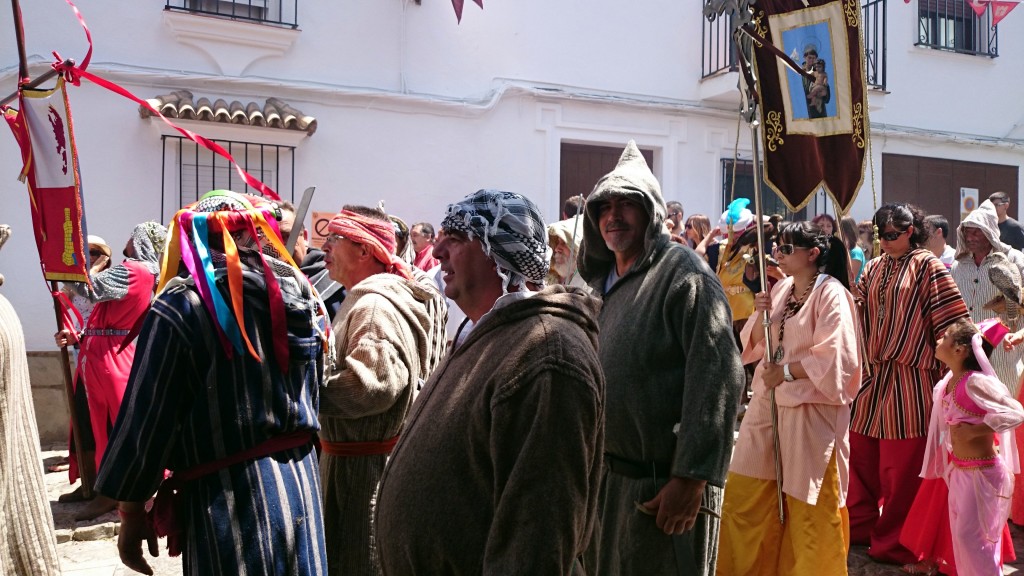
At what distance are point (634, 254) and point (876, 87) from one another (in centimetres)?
902

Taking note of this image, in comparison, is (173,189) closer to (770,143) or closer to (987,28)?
(770,143)

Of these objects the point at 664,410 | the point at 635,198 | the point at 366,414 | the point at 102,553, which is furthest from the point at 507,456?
the point at 102,553

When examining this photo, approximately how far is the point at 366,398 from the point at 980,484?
3414mm

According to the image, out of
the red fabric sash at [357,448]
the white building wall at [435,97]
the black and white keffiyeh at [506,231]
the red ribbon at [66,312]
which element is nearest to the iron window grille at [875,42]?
the white building wall at [435,97]

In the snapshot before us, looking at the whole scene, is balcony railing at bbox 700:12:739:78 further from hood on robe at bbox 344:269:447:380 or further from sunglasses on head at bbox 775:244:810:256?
hood on robe at bbox 344:269:447:380

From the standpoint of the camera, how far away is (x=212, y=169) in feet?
28.3

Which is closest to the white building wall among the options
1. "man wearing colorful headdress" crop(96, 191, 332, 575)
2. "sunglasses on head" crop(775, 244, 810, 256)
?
"sunglasses on head" crop(775, 244, 810, 256)

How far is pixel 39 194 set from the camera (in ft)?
14.7

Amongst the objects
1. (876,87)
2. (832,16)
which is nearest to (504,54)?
(876,87)

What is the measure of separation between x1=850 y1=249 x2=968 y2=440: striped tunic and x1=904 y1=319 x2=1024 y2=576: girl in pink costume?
34cm

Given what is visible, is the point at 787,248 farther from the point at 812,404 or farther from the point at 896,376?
the point at 896,376

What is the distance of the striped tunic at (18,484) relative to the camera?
10.2 feet

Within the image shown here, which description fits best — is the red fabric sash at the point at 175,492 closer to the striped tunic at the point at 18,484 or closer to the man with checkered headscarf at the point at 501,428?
the man with checkered headscarf at the point at 501,428

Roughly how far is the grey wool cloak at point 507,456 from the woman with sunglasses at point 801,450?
101 inches
